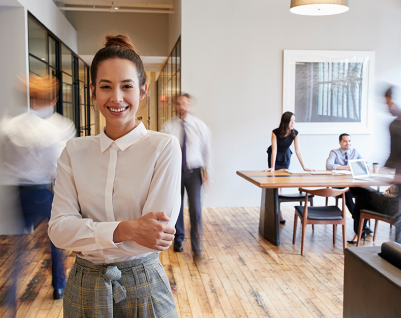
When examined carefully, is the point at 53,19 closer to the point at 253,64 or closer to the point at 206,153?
the point at 253,64

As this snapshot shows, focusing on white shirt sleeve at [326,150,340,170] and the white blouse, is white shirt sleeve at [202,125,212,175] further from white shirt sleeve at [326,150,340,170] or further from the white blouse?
the white blouse

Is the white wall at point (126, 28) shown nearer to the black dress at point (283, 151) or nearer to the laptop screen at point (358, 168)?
the black dress at point (283, 151)

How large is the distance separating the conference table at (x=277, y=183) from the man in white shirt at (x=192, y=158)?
704 mm

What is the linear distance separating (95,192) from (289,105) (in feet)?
20.1

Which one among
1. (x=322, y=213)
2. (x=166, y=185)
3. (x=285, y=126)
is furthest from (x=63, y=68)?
(x=166, y=185)

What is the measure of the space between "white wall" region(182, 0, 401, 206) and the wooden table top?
71.3 inches

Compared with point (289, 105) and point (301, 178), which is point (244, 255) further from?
point (289, 105)

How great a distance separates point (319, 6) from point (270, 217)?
253 centimetres

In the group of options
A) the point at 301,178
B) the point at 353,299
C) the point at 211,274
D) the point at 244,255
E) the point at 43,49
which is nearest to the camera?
the point at 353,299

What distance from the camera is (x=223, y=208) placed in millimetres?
6742

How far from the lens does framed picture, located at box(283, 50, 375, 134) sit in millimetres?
6746

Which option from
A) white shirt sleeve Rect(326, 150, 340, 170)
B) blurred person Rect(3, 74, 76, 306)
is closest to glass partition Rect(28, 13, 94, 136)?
blurred person Rect(3, 74, 76, 306)

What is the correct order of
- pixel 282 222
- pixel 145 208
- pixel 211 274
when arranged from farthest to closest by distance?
1. pixel 282 222
2. pixel 211 274
3. pixel 145 208

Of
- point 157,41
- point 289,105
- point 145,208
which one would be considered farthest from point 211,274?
point 157,41
